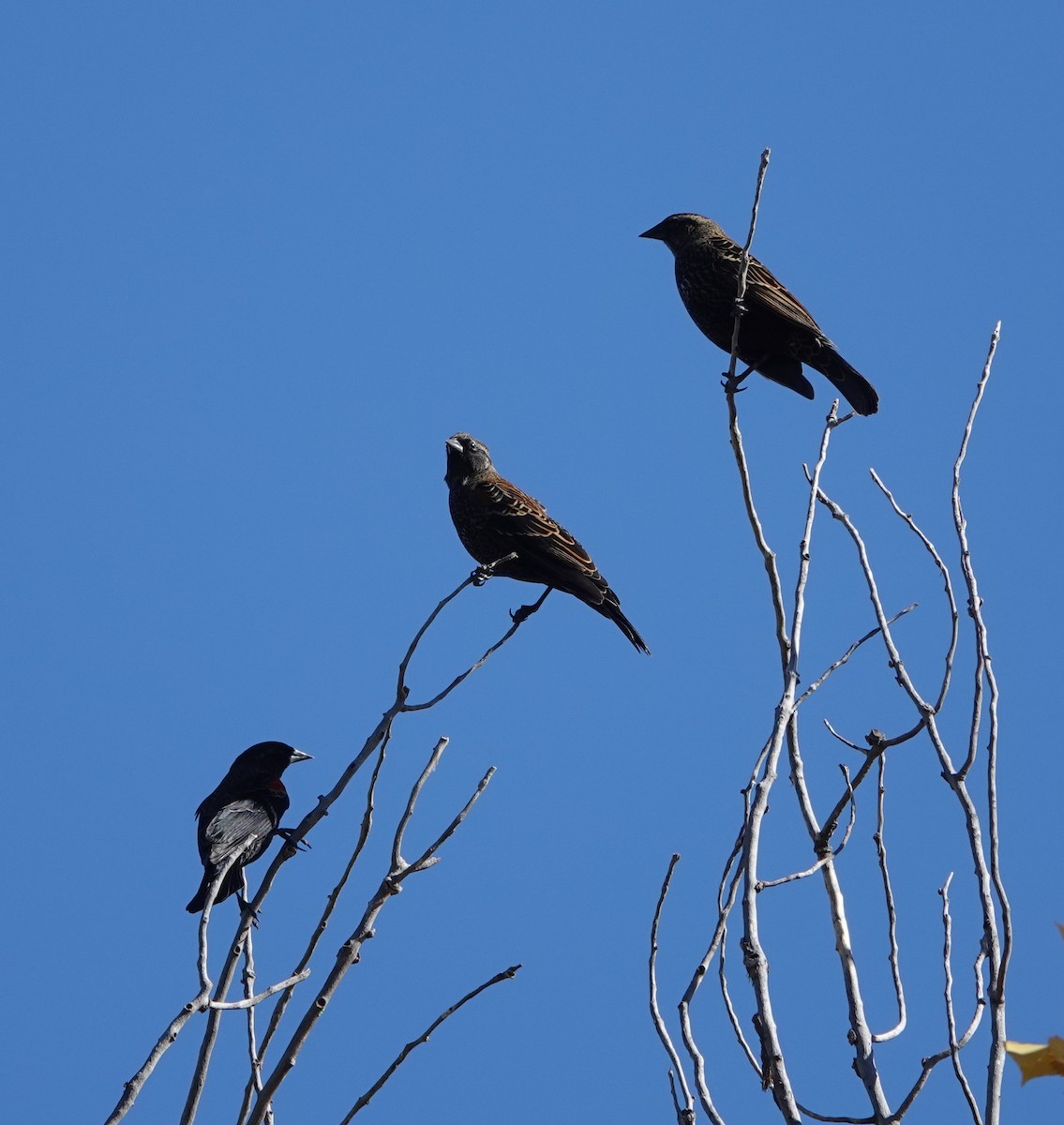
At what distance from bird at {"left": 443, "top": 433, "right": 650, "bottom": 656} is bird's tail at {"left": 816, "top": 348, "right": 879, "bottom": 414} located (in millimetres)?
1453

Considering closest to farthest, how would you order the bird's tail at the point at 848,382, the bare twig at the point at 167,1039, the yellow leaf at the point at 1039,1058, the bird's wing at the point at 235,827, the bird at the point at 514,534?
1. the yellow leaf at the point at 1039,1058
2. the bare twig at the point at 167,1039
3. the bird's wing at the point at 235,827
4. the bird's tail at the point at 848,382
5. the bird at the point at 514,534

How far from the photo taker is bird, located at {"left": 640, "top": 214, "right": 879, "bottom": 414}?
6449 millimetres

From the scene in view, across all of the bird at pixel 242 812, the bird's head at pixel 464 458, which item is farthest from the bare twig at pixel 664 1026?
the bird's head at pixel 464 458

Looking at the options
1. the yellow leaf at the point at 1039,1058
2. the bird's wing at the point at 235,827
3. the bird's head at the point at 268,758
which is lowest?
the yellow leaf at the point at 1039,1058

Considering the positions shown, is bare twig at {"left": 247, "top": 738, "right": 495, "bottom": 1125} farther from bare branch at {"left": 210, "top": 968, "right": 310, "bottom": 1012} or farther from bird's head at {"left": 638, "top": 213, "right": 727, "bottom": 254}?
bird's head at {"left": 638, "top": 213, "right": 727, "bottom": 254}

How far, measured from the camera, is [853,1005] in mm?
2971

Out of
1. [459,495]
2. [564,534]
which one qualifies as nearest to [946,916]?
[564,534]

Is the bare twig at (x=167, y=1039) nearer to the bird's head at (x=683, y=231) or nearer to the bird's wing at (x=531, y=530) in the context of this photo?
the bird's wing at (x=531, y=530)

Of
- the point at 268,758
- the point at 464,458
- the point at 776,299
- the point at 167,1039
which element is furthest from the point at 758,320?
the point at 167,1039

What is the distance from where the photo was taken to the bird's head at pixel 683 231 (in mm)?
7238

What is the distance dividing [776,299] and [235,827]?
3501mm

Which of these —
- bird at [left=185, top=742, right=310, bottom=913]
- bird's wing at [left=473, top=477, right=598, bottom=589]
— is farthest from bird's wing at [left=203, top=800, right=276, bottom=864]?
bird's wing at [left=473, top=477, right=598, bottom=589]

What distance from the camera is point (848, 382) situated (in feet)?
21.2

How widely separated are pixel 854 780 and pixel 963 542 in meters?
0.72
